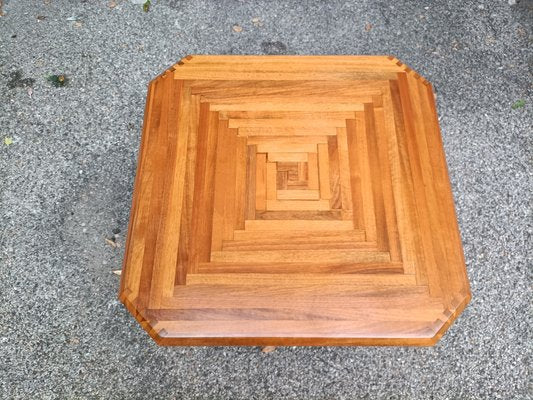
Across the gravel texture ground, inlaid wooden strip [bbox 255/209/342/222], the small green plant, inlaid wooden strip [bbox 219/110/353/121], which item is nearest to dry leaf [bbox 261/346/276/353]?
the gravel texture ground

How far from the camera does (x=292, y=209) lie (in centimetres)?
141

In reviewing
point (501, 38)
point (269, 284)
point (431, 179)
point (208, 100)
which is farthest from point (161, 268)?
point (501, 38)

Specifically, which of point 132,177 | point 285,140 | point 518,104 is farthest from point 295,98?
point 518,104

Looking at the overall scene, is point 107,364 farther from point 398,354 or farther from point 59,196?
point 398,354

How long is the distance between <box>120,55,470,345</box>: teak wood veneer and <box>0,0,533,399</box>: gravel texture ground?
0.56 meters

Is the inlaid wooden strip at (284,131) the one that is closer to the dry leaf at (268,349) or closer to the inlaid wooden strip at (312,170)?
the inlaid wooden strip at (312,170)

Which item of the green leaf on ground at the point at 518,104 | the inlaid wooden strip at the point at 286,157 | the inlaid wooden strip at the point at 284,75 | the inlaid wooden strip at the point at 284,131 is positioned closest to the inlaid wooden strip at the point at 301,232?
the inlaid wooden strip at the point at 286,157

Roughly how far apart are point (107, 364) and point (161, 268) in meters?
0.65

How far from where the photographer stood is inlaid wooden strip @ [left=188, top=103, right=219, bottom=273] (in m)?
1.34

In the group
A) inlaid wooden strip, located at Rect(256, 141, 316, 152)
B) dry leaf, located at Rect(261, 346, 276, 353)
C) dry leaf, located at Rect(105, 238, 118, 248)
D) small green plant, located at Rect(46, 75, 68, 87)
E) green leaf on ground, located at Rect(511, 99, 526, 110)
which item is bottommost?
dry leaf, located at Rect(261, 346, 276, 353)

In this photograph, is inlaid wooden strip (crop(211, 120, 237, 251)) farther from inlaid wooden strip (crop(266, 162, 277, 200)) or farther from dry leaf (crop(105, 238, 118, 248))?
dry leaf (crop(105, 238, 118, 248))

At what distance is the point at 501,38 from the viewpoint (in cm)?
255

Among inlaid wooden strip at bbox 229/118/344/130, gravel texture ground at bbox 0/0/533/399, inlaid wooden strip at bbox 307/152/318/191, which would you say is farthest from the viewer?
gravel texture ground at bbox 0/0/533/399

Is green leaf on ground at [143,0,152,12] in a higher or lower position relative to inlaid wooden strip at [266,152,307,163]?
lower
